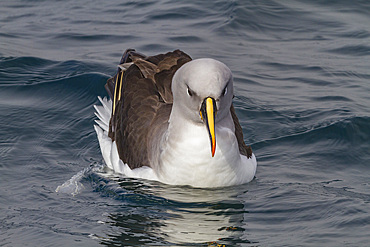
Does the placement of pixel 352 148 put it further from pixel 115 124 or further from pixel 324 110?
pixel 115 124

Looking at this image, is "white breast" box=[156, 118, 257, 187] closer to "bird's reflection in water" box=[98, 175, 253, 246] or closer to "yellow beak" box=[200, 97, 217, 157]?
"bird's reflection in water" box=[98, 175, 253, 246]

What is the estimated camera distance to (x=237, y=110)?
9398 millimetres

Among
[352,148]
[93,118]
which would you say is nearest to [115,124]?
[93,118]

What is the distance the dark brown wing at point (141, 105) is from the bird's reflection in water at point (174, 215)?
0.36 m

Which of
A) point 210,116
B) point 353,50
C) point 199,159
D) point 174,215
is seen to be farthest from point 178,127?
point 353,50

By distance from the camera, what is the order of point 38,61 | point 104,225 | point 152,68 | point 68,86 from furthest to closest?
point 38,61
point 68,86
point 152,68
point 104,225

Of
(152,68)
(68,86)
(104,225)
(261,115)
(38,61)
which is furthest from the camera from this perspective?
(38,61)

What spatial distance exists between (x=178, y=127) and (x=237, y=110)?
9.62ft

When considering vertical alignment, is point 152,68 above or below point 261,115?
above

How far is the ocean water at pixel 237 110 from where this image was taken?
598cm

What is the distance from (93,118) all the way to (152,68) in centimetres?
178

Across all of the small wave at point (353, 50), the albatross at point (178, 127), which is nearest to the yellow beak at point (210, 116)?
the albatross at point (178, 127)

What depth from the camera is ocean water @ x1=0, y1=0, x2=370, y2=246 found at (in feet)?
19.6

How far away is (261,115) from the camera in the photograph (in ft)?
30.2
